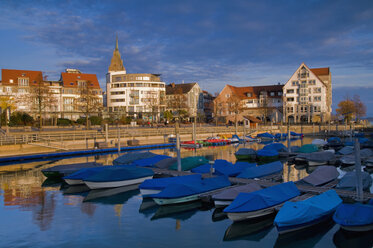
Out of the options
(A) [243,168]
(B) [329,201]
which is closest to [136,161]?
(A) [243,168]

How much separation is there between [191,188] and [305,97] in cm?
9885

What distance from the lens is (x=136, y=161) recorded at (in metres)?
36.1

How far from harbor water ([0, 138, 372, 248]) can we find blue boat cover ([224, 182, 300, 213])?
1091 mm

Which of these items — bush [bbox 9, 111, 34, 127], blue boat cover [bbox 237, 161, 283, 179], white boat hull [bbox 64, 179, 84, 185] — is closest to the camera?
blue boat cover [bbox 237, 161, 283, 179]

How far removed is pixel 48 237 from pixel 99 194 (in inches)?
349

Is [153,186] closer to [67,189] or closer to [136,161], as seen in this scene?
[67,189]

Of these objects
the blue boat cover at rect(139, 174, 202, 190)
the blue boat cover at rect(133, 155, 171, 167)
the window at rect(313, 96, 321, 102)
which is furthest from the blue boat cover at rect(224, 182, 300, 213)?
the window at rect(313, 96, 321, 102)

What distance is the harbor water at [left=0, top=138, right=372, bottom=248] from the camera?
621 inches

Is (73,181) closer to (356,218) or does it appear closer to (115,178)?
(115,178)

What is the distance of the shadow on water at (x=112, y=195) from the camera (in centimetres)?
2372

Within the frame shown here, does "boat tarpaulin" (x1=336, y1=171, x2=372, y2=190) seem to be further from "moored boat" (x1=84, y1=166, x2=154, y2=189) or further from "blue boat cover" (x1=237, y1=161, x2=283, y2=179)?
"moored boat" (x1=84, y1=166, x2=154, y2=189)

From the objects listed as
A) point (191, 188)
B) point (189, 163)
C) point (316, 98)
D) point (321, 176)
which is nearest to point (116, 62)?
point (316, 98)

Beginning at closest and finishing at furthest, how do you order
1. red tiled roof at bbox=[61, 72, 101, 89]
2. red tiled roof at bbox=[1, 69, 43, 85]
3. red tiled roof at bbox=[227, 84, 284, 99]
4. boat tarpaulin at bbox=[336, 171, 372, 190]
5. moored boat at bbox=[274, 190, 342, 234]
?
moored boat at bbox=[274, 190, 342, 234]
boat tarpaulin at bbox=[336, 171, 372, 190]
red tiled roof at bbox=[1, 69, 43, 85]
red tiled roof at bbox=[61, 72, 101, 89]
red tiled roof at bbox=[227, 84, 284, 99]

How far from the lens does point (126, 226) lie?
1817 cm
